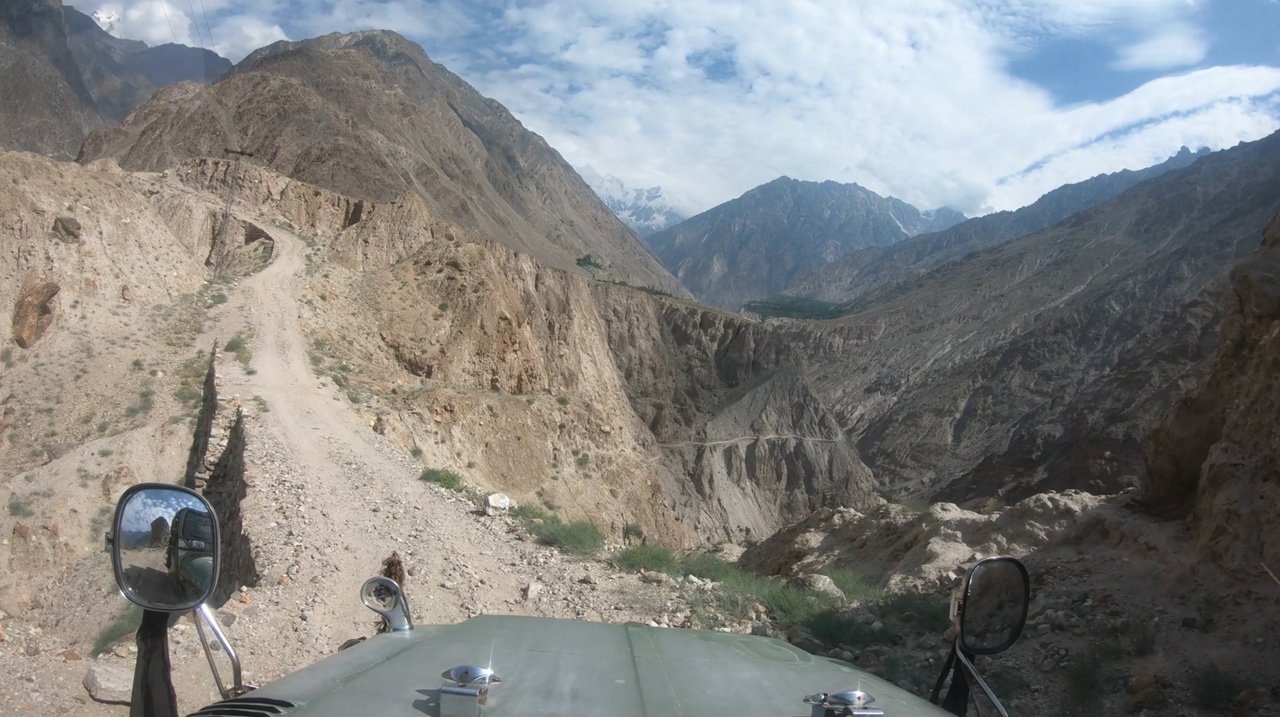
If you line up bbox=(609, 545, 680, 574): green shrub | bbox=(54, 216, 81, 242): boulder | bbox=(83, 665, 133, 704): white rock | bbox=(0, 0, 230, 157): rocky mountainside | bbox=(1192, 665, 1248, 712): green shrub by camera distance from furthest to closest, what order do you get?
bbox=(0, 0, 230, 157): rocky mountainside, bbox=(54, 216, 81, 242): boulder, bbox=(609, 545, 680, 574): green shrub, bbox=(1192, 665, 1248, 712): green shrub, bbox=(83, 665, 133, 704): white rock

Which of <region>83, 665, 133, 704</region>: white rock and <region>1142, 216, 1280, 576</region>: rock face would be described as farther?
<region>1142, 216, 1280, 576</region>: rock face

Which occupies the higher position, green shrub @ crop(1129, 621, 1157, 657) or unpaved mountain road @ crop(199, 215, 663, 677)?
unpaved mountain road @ crop(199, 215, 663, 677)

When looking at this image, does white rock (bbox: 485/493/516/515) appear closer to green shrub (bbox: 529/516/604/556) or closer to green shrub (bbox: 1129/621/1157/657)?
green shrub (bbox: 529/516/604/556)

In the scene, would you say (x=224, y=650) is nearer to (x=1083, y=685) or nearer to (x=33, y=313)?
(x=1083, y=685)

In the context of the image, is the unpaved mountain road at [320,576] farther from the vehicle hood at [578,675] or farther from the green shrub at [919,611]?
the vehicle hood at [578,675]

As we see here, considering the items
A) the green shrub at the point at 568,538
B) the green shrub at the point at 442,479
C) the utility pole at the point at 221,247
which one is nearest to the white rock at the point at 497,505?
the green shrub at the point at 568,538

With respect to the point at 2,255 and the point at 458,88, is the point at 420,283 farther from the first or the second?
the point at 458,88

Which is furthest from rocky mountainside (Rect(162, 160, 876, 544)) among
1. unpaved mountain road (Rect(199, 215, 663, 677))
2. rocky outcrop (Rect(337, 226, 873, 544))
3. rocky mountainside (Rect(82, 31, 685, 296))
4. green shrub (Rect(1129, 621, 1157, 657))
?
green shrub (Rect(1129, 621, 1157, 657))

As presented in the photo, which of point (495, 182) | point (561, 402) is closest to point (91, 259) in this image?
point (561, 402)
